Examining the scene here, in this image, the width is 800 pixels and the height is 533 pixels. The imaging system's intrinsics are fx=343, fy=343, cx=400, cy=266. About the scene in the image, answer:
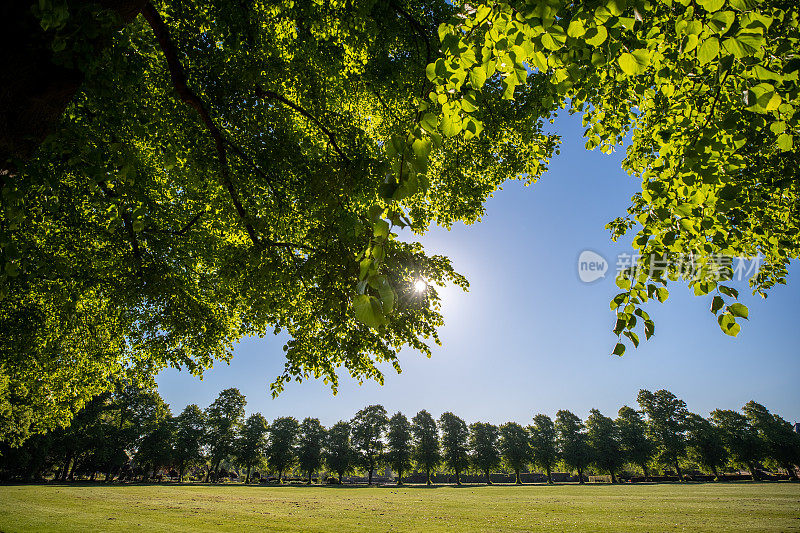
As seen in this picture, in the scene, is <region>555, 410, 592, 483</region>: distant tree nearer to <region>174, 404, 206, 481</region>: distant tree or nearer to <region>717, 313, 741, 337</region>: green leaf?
<region>174, 404, 206, 481</region>: distant tree

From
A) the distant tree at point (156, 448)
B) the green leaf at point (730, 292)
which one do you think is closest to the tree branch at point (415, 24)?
the green leaf at point (730, 292)

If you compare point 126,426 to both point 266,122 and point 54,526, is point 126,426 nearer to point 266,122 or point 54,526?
point 54,526

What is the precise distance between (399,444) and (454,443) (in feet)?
41.7

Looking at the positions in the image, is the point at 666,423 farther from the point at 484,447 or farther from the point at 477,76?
the point at 477,76

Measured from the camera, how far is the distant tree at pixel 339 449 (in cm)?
7500

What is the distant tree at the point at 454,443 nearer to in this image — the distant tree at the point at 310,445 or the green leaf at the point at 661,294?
the distant tree at the point at 310,445

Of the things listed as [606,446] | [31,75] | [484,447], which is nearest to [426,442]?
[484,447]

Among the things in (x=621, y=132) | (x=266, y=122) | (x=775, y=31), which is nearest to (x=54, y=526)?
(x=266, y=122)

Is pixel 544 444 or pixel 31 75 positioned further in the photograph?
pixel 544 444

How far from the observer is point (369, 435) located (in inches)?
3127

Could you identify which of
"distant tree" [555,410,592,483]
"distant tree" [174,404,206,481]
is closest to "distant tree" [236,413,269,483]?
"distant tree" [174,404,206,481]

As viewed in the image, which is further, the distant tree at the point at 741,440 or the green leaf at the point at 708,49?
the distant tree at the point at 741,440

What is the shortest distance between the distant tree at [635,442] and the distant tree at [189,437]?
87.5 metres

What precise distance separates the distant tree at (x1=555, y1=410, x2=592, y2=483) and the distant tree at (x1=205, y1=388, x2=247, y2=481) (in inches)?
2786
